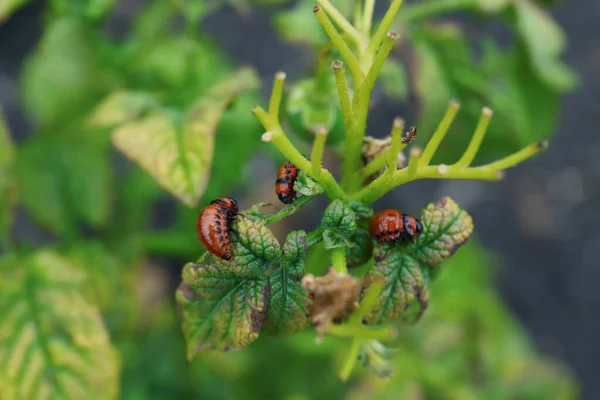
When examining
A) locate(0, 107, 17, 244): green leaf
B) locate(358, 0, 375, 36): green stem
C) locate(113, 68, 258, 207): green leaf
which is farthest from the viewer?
locate(0, 107, 17, 244): green leaf

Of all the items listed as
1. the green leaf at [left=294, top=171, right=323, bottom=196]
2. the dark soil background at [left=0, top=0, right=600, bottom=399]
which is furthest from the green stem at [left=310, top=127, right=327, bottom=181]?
the dark soil background at [left=0, top=0, right=600, bottom=399]

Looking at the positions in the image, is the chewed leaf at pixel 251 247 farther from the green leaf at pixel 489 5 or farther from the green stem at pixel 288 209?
the green leaf at pixel 489 5

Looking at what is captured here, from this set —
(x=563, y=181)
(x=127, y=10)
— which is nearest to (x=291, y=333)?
(x=127, y=10)

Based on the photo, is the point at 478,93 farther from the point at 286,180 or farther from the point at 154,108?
the point at 286,180

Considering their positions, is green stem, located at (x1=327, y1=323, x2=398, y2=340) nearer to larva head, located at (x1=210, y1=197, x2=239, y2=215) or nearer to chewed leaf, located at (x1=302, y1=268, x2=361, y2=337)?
chewed leaf, located at (x1=302, y1=268, x2=361, y2=337)

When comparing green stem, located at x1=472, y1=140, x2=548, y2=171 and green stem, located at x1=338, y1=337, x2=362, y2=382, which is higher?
green stem, located at x1=472, y1=140, x2=548, y2=171

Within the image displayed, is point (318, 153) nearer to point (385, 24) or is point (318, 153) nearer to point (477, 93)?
point (385, 24)

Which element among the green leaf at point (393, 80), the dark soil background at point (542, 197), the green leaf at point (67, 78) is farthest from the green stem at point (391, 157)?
the dark soil background at point (542, 197)
